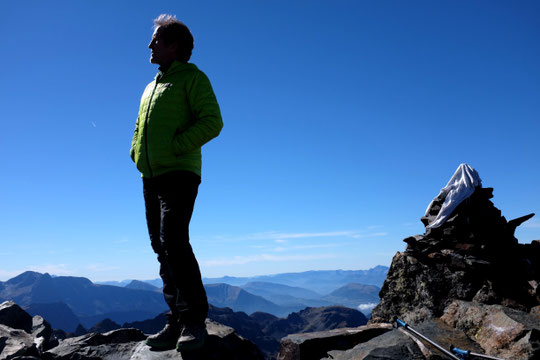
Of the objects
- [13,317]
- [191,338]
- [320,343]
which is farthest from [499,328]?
[13,317]

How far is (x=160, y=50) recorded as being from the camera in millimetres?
5379

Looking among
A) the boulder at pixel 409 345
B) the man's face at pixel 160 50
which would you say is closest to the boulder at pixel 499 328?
the boulder at pixel 409 345

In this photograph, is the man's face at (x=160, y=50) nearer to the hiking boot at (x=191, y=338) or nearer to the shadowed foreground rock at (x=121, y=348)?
the hiking boot at (x=191, y=338)

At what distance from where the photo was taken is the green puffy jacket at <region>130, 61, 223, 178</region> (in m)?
4.87

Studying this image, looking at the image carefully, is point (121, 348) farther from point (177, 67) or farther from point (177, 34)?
point (177, 34)

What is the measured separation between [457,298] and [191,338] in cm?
553

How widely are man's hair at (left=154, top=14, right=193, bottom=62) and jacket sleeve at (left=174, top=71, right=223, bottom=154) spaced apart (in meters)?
0.52

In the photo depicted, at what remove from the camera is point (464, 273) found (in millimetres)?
7430

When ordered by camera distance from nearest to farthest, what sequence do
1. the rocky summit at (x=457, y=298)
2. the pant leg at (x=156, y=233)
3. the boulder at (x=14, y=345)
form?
the rocky summit at (x=457, y=298)
the pant leg at (x=156, y=233)
the boulder at (x=14, y=345)

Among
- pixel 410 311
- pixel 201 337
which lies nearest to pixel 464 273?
pixel 410 311

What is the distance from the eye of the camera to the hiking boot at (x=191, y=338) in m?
4.70

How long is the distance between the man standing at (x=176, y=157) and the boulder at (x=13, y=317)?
971cm

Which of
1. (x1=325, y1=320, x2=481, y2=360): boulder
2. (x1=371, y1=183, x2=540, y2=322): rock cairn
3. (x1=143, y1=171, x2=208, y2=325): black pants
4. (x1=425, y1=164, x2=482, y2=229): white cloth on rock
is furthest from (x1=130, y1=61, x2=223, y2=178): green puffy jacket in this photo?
(x1=425, y1=164, x2=482, y2=229): white cloth on rock

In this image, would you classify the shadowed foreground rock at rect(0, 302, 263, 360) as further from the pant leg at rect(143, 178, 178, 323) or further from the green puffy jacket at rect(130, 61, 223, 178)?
the green puffy jacket at rect(130, 61, 223, 178)
